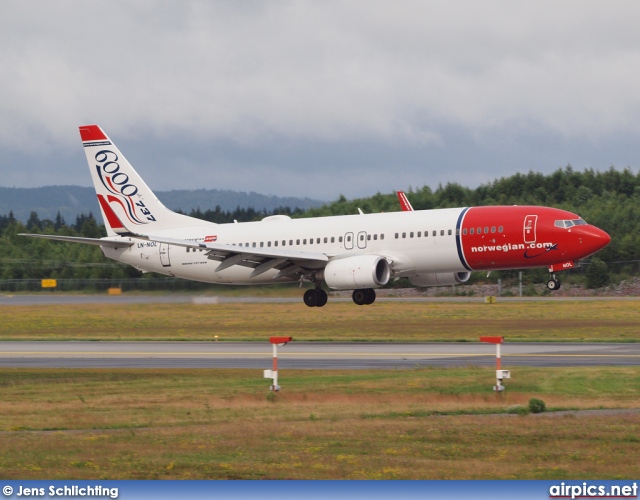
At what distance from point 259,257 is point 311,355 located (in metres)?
10.7

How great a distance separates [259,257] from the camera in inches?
1844

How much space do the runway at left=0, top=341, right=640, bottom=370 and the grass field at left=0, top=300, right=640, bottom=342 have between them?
354cm

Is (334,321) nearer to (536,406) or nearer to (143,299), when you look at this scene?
(143,299)

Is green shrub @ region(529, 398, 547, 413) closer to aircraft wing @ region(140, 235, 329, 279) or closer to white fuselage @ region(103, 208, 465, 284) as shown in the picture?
white fuselage @ region(103, 208, 465, 284)

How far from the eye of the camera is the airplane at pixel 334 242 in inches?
1703

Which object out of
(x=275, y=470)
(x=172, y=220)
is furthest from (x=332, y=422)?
(x=172, y=220)

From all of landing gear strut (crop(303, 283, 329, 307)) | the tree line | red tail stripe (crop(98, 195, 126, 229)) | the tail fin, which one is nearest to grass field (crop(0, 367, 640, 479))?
landing gear strut (crop(303, 283, 329, 307))

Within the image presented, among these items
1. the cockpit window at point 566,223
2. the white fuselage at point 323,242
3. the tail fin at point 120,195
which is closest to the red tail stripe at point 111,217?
the tail fin at point 120,195

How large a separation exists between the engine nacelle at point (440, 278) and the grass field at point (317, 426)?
16.4 m

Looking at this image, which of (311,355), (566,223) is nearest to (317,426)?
(311,355)

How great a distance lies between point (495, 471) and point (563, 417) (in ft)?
18.6

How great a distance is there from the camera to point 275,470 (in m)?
16.4

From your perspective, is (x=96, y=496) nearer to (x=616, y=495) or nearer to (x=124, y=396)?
(x=616, y=495)

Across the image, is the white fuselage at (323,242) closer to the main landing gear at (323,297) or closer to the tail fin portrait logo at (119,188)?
the main landing gear at (323,297)
